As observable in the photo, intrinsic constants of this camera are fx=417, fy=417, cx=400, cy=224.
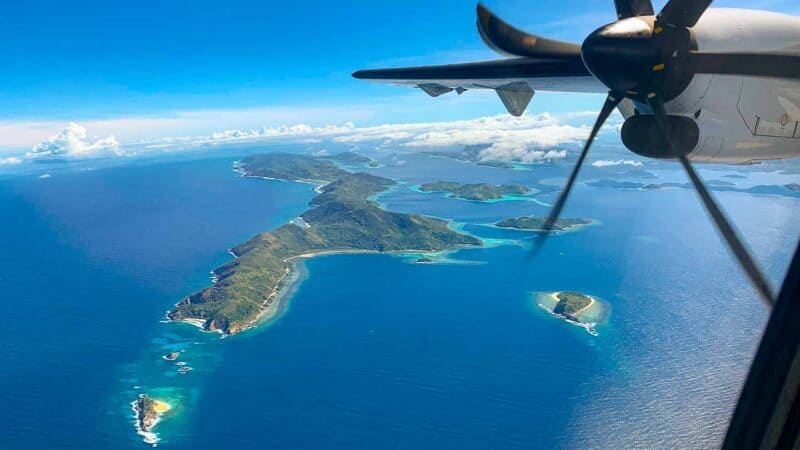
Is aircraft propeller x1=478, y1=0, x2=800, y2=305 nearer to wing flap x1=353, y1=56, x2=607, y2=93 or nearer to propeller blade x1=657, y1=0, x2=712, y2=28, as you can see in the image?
propeller blade x1=657, y1=0, x2=712, y2=28

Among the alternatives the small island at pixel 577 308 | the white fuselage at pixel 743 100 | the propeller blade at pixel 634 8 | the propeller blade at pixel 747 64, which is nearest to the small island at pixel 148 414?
the white fuselage at pixel 743 100

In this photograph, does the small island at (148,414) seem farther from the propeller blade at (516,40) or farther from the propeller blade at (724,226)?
Result: the propeller blade at (724,226)

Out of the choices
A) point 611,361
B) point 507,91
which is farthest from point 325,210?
point 507,91

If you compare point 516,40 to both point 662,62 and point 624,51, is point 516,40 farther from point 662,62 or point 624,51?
point 662,62

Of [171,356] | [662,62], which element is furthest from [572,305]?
[662,62]

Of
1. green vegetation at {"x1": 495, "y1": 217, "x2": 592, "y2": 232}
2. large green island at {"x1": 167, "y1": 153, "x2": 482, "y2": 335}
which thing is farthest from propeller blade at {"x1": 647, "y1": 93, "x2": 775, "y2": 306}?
green vegetation at {"x1": 495, "y1": 217, "x2": 592, "y2": 232}

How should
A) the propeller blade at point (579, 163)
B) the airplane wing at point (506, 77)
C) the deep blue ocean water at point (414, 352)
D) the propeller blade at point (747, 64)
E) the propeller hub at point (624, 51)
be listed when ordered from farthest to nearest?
the deep blue ocean water at point (414, 352) < the airplane wing at point (506, 77) < the propeller blade at point (579, 163) < the propeller hub at point (624, 51) < the propeller blade at point (747, 64)

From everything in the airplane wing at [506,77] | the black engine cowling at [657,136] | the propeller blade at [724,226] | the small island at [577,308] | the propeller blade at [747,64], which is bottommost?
the small island at [577,308]
